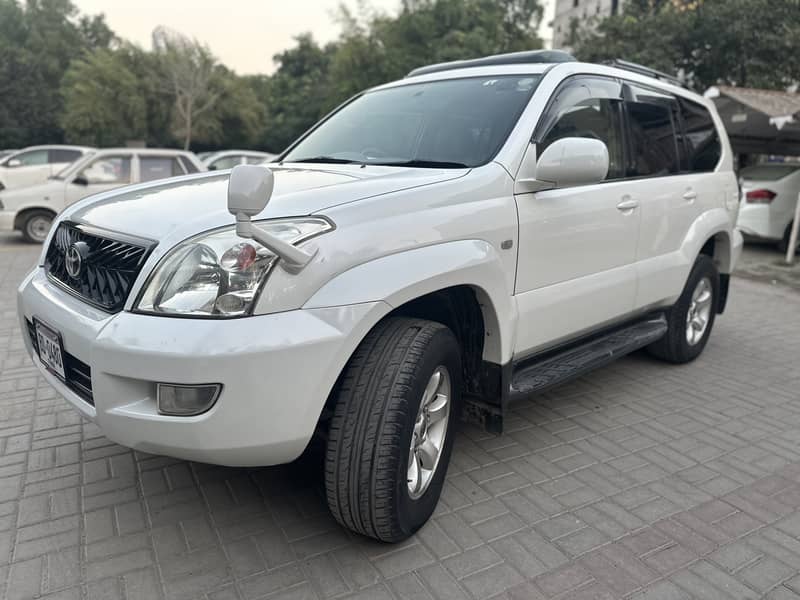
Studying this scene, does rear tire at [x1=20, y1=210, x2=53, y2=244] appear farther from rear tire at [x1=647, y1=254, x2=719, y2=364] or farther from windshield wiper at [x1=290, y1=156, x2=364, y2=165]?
rear tire at [x1=647, y1=254, x2=719, y2=364]

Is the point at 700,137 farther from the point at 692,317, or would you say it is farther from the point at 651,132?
the point at 692,317

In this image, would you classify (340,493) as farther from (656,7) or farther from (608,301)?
(656,7)

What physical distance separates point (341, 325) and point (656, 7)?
2589 cm

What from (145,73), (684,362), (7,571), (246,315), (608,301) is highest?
(145,73)

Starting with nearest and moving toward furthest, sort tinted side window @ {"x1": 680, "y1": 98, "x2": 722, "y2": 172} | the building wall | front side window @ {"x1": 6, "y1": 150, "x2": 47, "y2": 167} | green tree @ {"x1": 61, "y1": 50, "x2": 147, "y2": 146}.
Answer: tinted side window @ {"x1": 680, "y1": 98, "x2": 722, "y2": 172}, front side window @ {"x1": 6, "y1": 150, "x2": 47, "y2": 167}, green tree @ {"x1": 61, "y1": 50, "x2": 147, "y2": 146}, the building wall

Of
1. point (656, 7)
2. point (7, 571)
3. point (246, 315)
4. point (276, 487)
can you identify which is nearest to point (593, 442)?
point (276, 487)

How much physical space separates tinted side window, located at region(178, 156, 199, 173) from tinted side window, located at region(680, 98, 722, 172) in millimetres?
7622

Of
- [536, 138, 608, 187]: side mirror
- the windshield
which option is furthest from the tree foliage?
[536, 138, 608, 187]: side mirror

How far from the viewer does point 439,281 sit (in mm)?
2363

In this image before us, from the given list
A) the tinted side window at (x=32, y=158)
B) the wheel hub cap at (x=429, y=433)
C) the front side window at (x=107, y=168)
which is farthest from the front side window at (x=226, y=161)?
the wheel hub cap at (x=429, y=433)

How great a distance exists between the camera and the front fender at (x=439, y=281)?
2.09m

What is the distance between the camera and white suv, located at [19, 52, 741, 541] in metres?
1.98

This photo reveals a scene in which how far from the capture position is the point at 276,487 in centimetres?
282

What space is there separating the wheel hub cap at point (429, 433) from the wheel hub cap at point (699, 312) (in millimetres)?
2793
